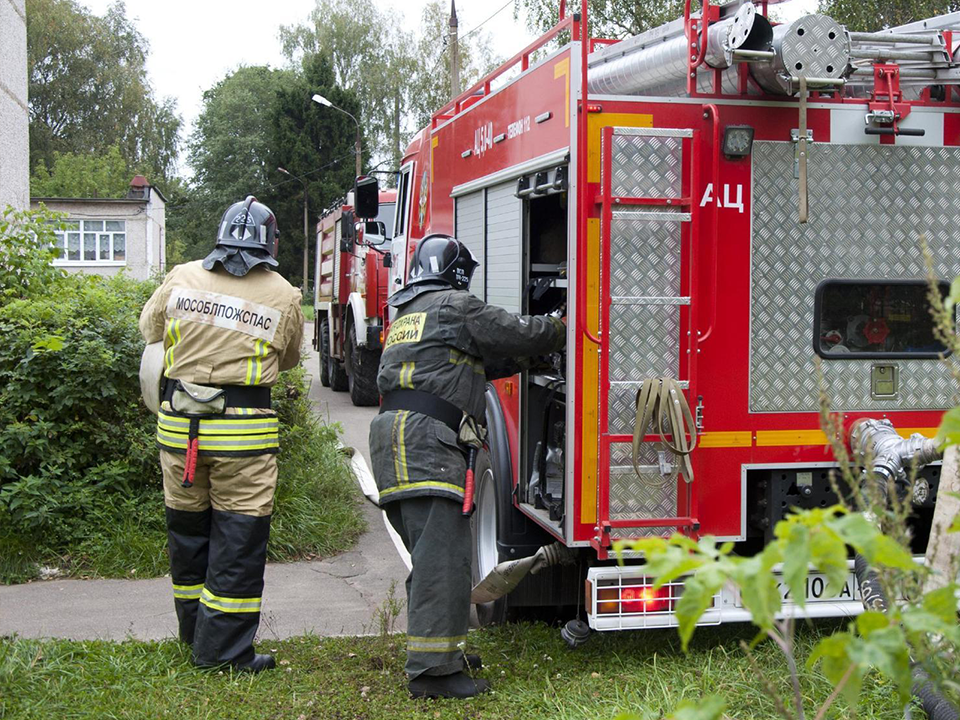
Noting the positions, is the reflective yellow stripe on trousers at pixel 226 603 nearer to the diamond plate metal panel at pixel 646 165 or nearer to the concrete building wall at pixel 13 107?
the diamond plate metal panel at pixel 646 165

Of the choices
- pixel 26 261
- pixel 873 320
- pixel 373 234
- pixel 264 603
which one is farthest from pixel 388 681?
pixel 373 234

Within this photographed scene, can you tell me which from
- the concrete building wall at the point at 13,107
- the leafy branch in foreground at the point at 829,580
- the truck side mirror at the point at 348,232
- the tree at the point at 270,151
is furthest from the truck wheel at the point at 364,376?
the tree at the point at 270,151

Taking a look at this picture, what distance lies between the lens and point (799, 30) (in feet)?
13.4

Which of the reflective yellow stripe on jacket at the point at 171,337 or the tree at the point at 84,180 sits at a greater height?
the tree at the point at 84,180

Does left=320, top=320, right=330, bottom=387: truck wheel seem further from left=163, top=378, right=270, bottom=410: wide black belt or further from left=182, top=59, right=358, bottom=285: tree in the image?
left=182, top=59, right=358, bottom=285: tree

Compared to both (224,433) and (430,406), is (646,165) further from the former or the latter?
(224,433)

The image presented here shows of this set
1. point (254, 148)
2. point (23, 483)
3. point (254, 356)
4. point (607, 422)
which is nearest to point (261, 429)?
point (254, 356)

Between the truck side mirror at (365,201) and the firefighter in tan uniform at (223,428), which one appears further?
the truck side mirror at (365,201)

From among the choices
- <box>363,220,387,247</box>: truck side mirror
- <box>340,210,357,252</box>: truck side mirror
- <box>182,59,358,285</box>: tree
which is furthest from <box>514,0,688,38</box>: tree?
<box>182,59,358,285</box>: tree

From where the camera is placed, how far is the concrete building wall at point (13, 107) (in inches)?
535

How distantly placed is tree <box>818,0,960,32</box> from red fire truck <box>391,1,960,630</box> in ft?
48.7

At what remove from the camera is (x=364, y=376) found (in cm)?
1430

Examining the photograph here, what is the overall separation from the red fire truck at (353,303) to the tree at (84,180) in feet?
94.9

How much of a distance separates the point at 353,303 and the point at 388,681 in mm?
10246
